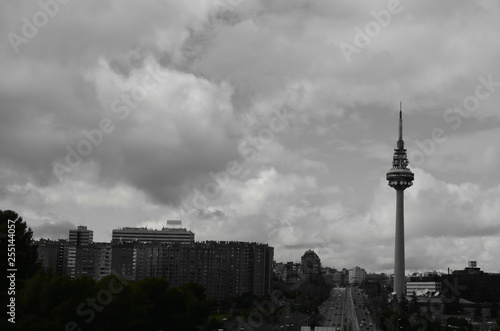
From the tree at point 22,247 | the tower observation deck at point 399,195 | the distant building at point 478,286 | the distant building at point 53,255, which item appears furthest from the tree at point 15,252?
the distant building at point 478,286

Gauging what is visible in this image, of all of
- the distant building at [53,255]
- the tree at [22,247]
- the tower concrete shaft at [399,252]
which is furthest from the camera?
the distant building at [53,255]

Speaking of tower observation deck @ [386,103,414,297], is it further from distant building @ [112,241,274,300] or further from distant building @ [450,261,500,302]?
distant building @ [112,241,274,300]

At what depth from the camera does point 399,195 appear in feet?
558

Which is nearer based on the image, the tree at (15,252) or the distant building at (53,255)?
the tree at (15,252)

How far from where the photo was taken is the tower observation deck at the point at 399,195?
545 feet

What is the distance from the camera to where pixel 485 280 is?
187750mm

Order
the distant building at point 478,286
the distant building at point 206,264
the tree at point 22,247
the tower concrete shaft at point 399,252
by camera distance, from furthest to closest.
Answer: the distant building at point 478,286, the tower concrete shaft at point 399,252, the distant building at point 206,264, the tree at point 22,247

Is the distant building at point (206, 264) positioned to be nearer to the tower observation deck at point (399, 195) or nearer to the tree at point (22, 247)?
the tower observation deck at point (399, 195)

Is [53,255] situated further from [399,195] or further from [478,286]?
[478,286]

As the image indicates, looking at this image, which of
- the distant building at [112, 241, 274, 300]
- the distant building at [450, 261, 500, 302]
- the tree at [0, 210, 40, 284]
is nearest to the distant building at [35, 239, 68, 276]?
the distant building at [112, 241, 274, 300]

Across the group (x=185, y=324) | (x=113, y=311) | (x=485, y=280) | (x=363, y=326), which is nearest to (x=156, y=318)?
(x=185, y=324)

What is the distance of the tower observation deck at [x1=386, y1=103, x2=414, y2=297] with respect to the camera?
166125mm

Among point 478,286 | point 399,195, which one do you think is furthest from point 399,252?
point 478,286

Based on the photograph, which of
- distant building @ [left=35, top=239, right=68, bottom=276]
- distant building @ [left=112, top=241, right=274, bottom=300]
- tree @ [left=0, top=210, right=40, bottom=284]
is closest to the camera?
tree @ [left=0, top=210, right=40, bottom=284]
